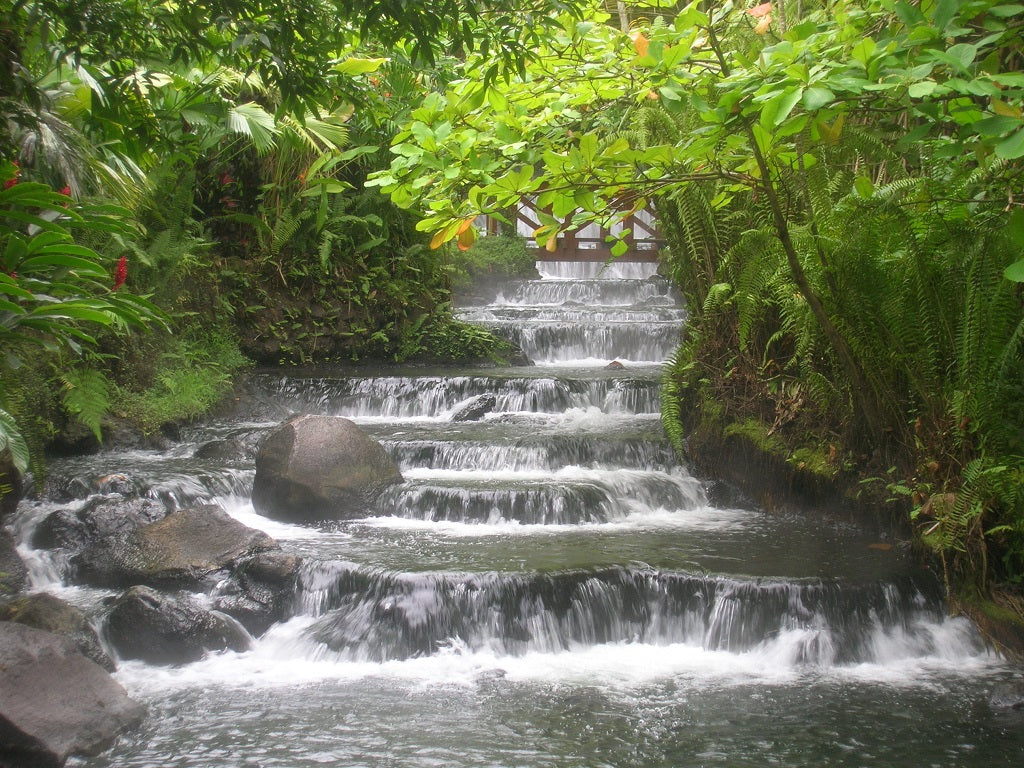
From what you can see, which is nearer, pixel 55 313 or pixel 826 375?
pixel 55 313

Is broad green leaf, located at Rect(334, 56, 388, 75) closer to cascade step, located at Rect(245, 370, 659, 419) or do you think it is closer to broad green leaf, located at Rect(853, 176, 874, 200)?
broad green leaf, located at Rect(853, 176, 874, 200)

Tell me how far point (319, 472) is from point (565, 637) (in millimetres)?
2739

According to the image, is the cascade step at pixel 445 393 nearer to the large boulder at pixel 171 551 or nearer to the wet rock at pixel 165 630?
the large boulder at pixel 171 551

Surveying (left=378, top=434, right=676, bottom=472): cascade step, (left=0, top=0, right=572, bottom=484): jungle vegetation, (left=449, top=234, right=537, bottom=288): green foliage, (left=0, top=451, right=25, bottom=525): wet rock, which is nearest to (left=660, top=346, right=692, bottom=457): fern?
(left=378, top=434, right=676, bottom=472): cascade step

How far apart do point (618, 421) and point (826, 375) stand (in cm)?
295

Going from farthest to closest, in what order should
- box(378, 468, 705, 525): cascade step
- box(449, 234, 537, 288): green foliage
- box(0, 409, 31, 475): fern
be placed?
1. box(449, 234, 537, 288): green foliage
2. box(378, 468, 705, 525): cascade step
3. box(0, 409, 31, 475): fern

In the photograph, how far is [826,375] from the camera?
6691mm

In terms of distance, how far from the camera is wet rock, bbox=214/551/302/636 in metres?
5.63

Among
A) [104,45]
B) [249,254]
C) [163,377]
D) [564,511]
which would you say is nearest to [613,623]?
[564,511]

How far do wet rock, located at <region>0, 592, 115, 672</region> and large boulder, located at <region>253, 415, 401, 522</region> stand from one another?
2.17 m

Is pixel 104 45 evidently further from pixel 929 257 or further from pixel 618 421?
pixel 618 421

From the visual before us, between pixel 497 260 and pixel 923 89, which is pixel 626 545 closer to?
pixel 923 89

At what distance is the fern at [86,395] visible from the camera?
25.7ft

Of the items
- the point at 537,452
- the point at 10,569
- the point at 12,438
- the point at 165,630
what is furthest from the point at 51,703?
the point at 537,452
